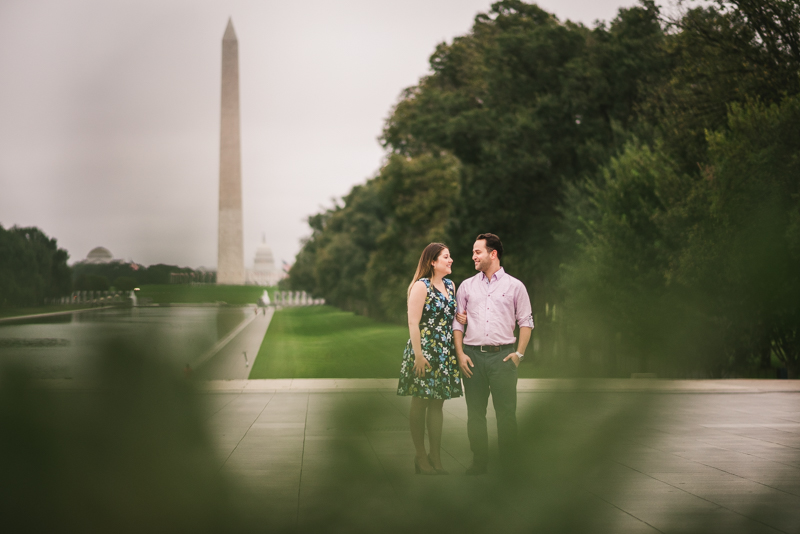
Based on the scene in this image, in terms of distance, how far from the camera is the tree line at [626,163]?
17.8 m

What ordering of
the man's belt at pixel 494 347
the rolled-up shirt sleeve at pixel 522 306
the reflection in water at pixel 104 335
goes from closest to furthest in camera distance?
the reflection in water at pixel 104 335 < the man's belt at pixel 494 347 < the rolled-up shirt sleeve at pixel 522 306

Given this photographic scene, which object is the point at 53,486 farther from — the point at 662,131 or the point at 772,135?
the point at 662,131

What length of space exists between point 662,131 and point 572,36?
7775mm

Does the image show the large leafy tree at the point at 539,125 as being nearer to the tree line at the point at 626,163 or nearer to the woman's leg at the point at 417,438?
the tree line at the point at 626,163

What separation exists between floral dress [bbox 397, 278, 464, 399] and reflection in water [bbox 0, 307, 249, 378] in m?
4.33

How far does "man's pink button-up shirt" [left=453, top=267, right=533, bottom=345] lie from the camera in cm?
608

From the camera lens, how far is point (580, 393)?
6.15 ft

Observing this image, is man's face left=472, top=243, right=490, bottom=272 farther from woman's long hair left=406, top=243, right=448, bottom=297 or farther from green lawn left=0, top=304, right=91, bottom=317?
green lawn left=0, top=304, right=91, bottom=317

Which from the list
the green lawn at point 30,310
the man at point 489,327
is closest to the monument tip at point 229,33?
the green lawn at point 30,310

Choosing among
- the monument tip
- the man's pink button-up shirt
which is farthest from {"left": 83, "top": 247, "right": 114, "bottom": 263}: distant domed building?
the man's pink button-up shirt

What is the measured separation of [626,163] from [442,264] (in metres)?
17.7

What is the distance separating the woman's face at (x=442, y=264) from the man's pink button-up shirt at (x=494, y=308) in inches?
7.9

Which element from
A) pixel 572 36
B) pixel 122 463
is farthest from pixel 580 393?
pixel 572 36

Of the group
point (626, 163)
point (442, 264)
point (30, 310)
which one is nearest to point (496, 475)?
point (30, 310)
